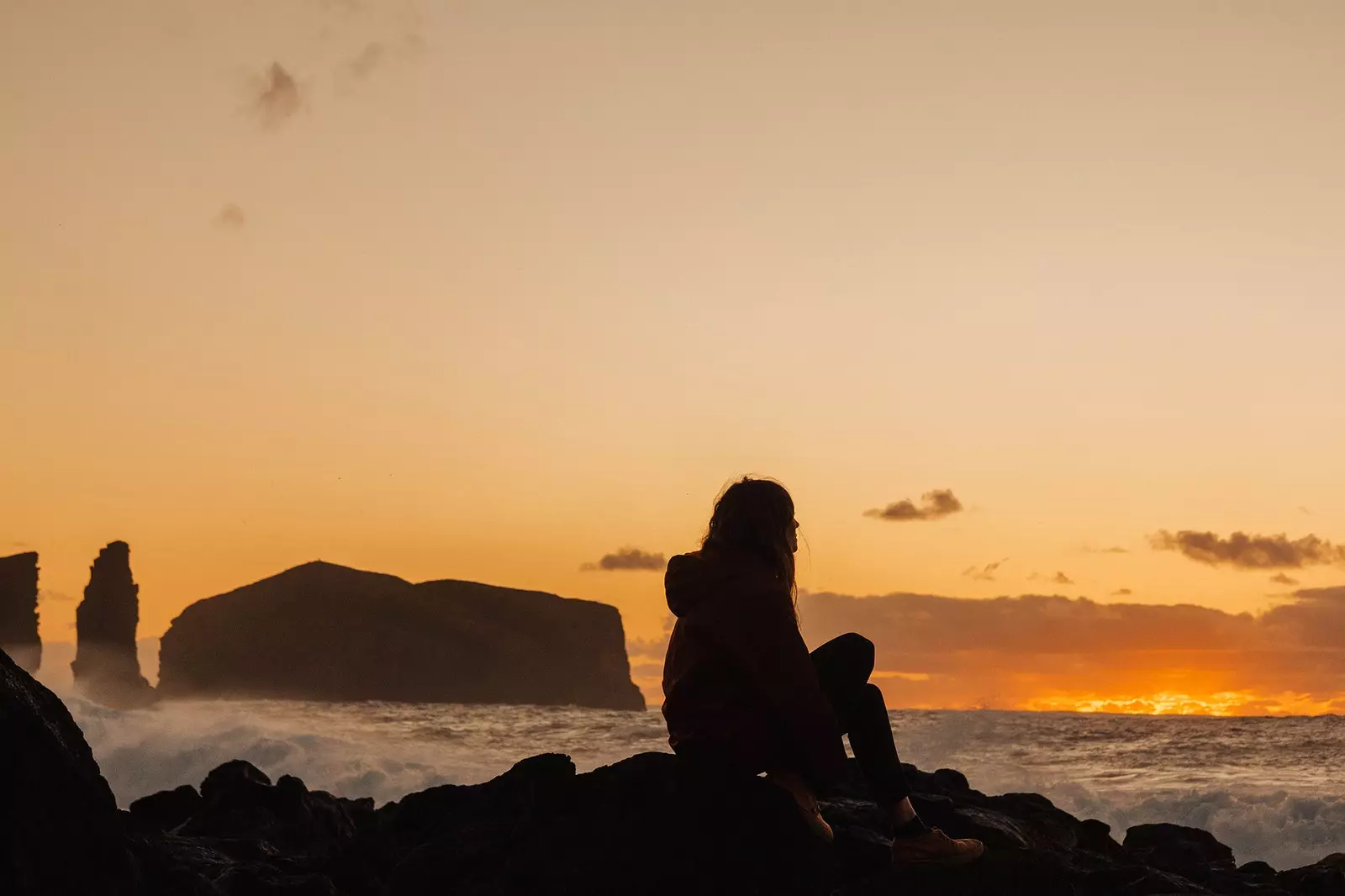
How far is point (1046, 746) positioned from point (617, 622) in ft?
349

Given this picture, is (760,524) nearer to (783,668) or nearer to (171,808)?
(783,668)

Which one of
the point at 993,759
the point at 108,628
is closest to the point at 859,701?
the point at 993,759

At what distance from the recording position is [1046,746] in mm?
35000

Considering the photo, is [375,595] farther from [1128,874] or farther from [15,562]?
[1128,874]

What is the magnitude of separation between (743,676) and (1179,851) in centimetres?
882

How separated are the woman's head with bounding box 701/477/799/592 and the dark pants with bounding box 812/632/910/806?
1.27 feet

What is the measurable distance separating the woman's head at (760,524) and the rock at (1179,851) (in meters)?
7.36

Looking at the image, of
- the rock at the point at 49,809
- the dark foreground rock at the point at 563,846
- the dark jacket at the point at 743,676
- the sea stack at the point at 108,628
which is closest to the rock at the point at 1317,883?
the dark foreground rock at the point at 563,846

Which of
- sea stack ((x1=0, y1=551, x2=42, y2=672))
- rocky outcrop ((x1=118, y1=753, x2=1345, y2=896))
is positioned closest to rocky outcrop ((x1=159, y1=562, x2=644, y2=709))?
sea stack ((x1=0, y1=551, x2=42, y2=672))

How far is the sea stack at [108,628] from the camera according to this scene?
95.0 metres

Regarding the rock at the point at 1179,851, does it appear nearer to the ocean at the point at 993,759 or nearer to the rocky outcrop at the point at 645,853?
the rocky outcrop at the point at 645,853

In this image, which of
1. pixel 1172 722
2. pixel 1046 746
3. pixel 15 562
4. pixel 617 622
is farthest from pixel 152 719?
pixel 617 622

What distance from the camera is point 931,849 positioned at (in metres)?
5.59

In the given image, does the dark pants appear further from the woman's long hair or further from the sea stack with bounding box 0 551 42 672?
the sea stack with bounding box 0 551 42 672
